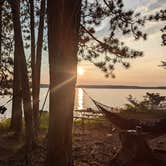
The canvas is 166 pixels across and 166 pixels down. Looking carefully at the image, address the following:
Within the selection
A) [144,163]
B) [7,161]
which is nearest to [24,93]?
[7,161]

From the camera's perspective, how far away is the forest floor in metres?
5.61

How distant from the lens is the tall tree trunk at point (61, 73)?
4.50m

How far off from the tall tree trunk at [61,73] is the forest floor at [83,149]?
1072 mm

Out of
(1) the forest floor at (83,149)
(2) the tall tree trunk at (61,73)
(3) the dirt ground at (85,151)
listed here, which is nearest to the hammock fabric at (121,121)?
(1) the forest floor at (83,149)

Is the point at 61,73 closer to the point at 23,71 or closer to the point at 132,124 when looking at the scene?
the point at 23,71

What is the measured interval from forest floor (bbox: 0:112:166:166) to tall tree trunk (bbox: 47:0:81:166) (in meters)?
1.07

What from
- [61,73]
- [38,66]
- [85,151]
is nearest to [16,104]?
[38,66]

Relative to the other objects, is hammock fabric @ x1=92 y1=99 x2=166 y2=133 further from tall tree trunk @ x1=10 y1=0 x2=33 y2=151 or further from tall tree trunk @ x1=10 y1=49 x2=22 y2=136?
tall tree trunk @ x1=10 y1=49 x2=22 y2=136

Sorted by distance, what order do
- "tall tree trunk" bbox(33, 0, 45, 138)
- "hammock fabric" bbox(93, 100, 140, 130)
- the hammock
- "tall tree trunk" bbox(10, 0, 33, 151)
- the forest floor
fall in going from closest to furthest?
the forest floor < the hammock < "tall tree trunk" bbox(10, 0, 33, 151) < "hammock fabric" bbox(93, 100, 140, 130) < "tall tree trunk" bbox(33, 0, 45, 138)

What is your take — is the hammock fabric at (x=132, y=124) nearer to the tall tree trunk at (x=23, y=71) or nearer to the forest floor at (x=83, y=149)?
the forest floor at (x=83, y=149)

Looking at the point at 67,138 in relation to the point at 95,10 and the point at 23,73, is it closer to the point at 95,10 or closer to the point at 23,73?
the point at 23,73

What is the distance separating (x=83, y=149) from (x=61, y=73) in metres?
2.92

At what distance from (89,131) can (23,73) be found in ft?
14.4

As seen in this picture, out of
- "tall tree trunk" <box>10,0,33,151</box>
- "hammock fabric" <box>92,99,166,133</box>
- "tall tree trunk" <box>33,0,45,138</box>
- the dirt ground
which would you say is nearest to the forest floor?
the dirt ground
